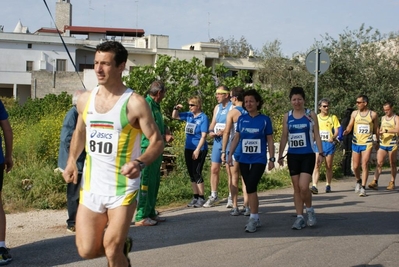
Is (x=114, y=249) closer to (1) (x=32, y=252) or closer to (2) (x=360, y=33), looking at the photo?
(1) (x=32, y=252)

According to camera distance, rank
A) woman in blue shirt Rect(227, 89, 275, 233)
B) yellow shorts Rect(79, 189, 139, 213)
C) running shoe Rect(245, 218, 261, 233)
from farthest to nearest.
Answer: woman in blue shirt Rect(227, 89, 275, 233)
running shoe Rect(245, 218, 261, 233)
yellow shorts Rect(79, 189, 139, 213)

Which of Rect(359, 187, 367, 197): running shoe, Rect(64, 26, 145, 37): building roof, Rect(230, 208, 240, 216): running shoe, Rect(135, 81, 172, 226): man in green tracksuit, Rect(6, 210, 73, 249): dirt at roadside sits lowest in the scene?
Rect(6, 210, 73, 249): dirt at roadside

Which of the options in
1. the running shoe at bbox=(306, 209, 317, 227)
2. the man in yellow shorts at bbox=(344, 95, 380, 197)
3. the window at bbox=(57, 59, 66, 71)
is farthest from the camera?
the window at bbox=(57, 59, 66, 71)

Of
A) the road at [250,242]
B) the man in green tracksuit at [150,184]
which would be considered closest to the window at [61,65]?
the road at [250,242]

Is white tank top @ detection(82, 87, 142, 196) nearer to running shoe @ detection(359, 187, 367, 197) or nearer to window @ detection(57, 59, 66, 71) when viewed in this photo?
running shoe @ detection(359, 187, 367, 197)

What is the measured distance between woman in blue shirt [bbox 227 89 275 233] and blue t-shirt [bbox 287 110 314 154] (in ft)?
1.04

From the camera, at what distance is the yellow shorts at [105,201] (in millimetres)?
5527

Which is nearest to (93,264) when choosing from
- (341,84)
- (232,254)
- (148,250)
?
(148,250)

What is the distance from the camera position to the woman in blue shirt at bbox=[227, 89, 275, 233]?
30.8 feet

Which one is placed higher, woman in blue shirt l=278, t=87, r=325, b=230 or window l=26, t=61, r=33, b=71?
window l=26, t=61, r=33, b=71

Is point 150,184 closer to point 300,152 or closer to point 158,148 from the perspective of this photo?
point 300,152

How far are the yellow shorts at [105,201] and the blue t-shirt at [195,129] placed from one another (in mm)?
6013

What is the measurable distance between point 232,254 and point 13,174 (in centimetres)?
599

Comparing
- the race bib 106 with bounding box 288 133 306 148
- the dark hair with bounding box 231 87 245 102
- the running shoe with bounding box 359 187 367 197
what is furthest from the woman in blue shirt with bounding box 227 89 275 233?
the running shoe with bounding box 359 187 367 197
